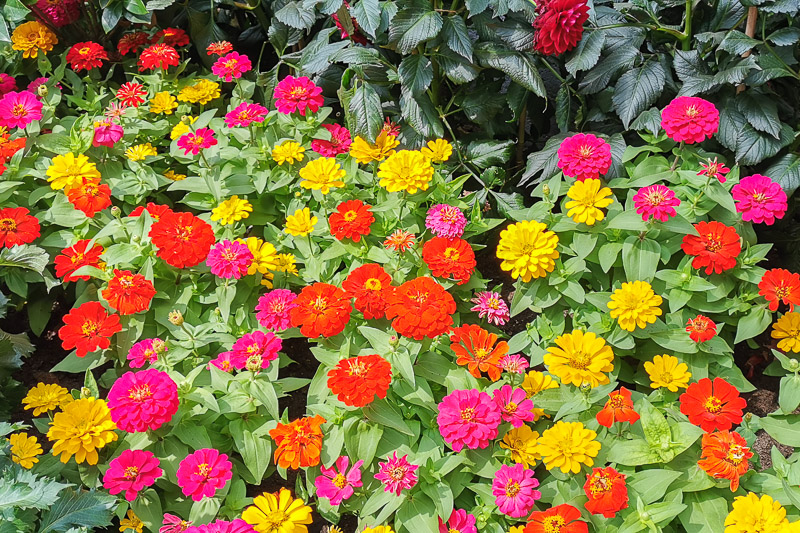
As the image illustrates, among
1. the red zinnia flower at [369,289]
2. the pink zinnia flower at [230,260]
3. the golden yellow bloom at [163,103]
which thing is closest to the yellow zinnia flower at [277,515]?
the red zinnia flower at [369,289]

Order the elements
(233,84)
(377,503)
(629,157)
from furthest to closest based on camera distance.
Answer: (233,84) → (629,157) → (377,503)

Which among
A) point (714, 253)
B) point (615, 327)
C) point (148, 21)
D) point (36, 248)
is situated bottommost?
point (615, 327)

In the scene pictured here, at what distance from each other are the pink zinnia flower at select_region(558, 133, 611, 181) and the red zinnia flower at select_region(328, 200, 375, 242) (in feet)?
1.99

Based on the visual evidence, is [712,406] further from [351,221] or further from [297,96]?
[297,96]

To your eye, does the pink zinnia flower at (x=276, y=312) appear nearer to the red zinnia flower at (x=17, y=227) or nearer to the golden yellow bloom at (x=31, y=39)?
the red zinnia flower at (x=17, y=227)

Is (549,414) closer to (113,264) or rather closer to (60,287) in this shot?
(113,264)

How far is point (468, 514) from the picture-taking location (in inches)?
66.2

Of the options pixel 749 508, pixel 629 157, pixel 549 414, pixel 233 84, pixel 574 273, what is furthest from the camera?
pixel 233 84

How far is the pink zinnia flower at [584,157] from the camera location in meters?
2.08

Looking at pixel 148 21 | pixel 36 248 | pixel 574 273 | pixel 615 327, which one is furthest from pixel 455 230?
pixel 148 21

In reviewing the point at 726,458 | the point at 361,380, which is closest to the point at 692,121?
the point at 726,458

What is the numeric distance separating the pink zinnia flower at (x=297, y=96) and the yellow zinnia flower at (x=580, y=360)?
1242 millimetres

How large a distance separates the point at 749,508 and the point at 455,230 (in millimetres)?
1045

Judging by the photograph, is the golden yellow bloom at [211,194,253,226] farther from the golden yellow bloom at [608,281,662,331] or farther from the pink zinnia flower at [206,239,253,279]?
the golden yellow bloom at [608,281,662,331]
